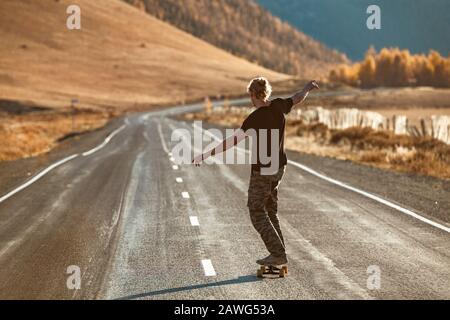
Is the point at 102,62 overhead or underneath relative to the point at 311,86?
overhead

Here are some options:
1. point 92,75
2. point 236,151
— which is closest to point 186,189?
point 236,151

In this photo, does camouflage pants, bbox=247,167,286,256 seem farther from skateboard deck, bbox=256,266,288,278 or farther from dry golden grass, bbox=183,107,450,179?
dry golden grass, bbox=183,107,450,179

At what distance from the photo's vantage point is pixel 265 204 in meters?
8.46

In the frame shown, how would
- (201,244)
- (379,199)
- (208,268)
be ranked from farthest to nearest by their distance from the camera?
(379,199) < (201,244) < (208,268)

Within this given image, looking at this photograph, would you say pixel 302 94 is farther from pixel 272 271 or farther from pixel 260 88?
pixel 272 271

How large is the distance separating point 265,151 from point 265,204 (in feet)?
2.22

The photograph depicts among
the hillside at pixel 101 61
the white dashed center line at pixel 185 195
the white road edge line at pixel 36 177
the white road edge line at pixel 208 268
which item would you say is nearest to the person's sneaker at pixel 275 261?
the white road edge line at pixel 208 268

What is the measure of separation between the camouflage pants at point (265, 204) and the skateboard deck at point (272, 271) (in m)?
0.19

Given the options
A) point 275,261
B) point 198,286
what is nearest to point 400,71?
point 275,261

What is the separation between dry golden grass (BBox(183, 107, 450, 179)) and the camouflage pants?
40.2ft

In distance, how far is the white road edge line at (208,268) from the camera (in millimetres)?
8531

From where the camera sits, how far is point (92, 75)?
140 metres
